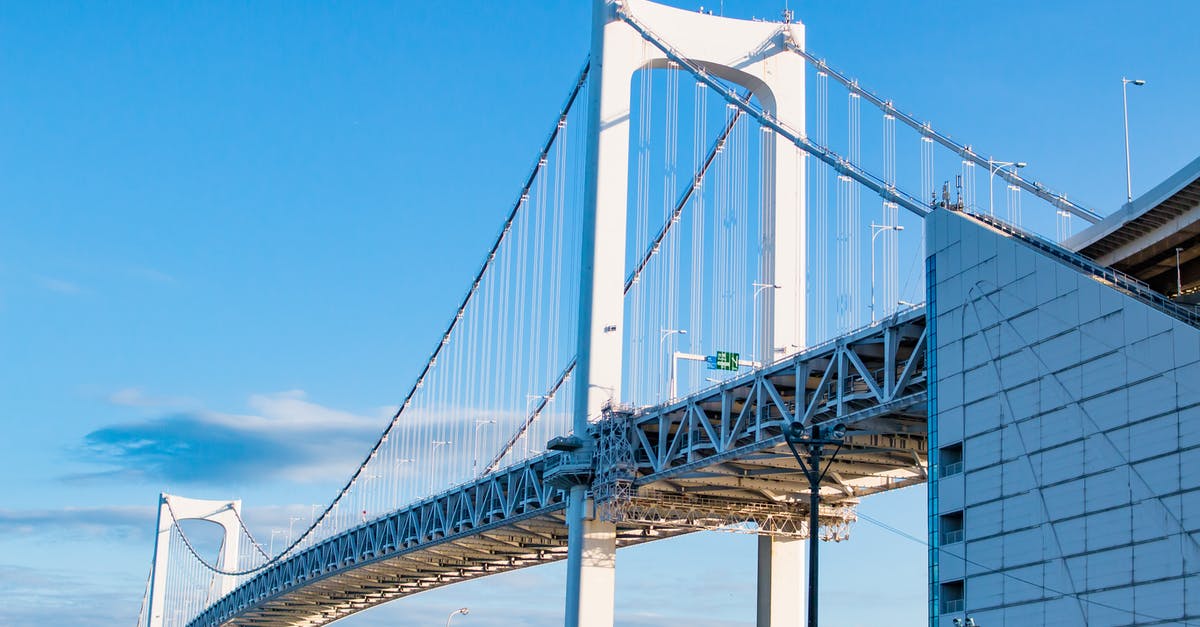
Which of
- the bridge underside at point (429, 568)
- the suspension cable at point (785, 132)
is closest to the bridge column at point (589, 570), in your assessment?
the bridge underside at point (429, 568)

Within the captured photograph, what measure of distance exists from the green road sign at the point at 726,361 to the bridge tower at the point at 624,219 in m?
2.02

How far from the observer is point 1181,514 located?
109 feet

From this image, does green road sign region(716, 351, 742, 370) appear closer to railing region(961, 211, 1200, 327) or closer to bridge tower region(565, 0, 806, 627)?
bridge tower region(565, 0, 806, 627)

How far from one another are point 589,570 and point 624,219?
12.8 metres

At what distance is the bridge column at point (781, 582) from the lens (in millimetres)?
60219

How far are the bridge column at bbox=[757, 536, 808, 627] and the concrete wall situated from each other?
1956cm

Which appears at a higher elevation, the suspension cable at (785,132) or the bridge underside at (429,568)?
the suspension cable at (785,132)

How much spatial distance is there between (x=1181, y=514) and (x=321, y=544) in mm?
71986

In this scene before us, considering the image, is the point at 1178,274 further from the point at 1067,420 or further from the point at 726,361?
the point at 726,361

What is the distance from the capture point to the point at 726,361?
2167 inches

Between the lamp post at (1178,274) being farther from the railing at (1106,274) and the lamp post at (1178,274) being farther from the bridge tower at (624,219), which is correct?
the bridge tower at (624,219)

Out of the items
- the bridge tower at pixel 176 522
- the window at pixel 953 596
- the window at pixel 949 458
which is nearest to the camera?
the window at pixel 953 596

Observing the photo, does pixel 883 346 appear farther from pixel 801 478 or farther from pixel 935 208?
pixel 801 478

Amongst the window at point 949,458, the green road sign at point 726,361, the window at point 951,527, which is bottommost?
the window at point 951,527
